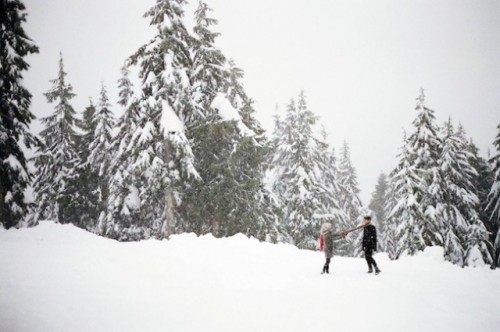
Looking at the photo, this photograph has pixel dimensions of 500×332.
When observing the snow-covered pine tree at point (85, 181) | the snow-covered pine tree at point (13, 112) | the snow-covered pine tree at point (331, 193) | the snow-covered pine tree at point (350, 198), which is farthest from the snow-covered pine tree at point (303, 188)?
the snow-covered pine tree at point (13, 112)

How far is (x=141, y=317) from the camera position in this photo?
21.8 ft

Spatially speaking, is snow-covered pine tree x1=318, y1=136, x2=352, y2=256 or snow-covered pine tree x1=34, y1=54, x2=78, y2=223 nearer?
snow-covered pine tree x1=34, y1=54, x2=78, y2=223

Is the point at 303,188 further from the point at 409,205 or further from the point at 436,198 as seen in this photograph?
the point at 436,198

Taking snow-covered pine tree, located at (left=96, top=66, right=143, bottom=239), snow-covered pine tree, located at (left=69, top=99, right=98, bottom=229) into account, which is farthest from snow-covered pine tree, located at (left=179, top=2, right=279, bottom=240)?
snow-covered pine tree, located at (left=69, top=99, right=98, bottom=229)

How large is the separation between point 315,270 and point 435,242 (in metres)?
12.7

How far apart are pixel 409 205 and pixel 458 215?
197 inches

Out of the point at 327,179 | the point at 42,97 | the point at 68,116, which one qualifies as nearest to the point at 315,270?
the point at 327,179

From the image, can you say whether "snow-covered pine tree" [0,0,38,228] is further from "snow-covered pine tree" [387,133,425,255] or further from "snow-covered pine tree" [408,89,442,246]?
"snow-covered pine tree" [408,89,442,246]

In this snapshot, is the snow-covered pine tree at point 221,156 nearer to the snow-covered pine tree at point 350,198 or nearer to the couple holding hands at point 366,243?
the couple holding hands at point 366,243

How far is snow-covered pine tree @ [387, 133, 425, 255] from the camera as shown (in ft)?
65.2

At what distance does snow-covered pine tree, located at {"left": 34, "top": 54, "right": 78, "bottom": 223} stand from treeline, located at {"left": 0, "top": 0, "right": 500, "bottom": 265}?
9 cm

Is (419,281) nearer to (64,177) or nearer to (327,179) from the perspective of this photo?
(327,179)

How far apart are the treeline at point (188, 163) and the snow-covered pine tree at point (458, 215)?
0.08 meters

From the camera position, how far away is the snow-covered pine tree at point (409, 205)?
19.9 meters
